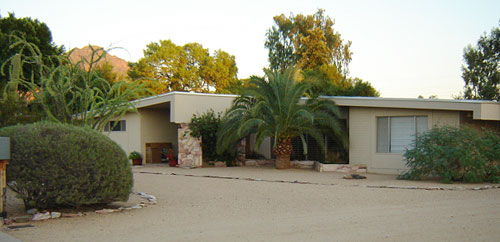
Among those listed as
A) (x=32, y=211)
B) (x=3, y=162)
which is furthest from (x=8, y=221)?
(x=3, y=162)

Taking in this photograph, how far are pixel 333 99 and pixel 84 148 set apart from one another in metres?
12.3

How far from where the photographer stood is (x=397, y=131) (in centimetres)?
1784

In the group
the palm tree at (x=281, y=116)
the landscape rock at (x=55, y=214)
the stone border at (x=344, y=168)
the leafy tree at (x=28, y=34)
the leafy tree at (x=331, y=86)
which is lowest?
the landscape rock at (x=55, y=214)

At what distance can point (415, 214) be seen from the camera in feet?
29.6

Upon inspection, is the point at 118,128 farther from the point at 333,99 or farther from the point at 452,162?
the point at 452,162

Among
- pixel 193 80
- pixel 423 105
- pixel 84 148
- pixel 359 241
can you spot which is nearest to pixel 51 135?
pixel 84 148

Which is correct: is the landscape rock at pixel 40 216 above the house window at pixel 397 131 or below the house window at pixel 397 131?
below

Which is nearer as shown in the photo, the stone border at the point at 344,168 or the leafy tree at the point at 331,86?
the stone border at the point at 344,168

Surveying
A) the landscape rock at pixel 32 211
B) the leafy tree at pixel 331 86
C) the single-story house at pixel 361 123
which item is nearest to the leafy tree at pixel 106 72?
the single-story house at pixel 361 123

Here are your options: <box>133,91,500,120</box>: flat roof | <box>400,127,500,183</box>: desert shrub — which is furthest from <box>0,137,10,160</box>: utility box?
<box>400,127,500,183</box>: desert shrub

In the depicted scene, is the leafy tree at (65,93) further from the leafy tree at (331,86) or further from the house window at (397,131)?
the house window at (397,131)

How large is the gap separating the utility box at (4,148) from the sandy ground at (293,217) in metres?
1.29

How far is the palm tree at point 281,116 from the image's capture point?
18828 millimetres

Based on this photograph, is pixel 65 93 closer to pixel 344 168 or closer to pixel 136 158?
pixel 344 168
